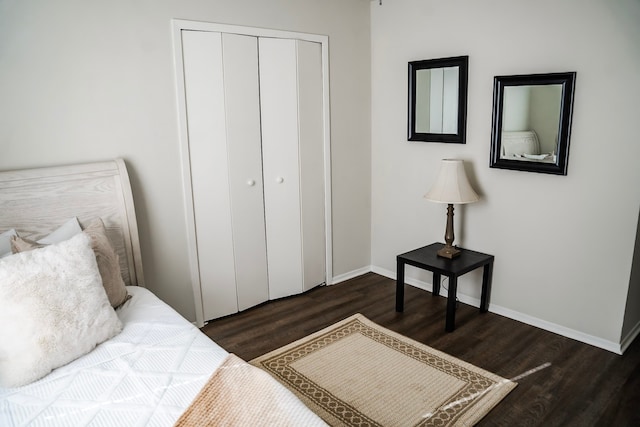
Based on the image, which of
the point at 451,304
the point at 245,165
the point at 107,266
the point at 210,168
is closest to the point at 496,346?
the point at 451,304

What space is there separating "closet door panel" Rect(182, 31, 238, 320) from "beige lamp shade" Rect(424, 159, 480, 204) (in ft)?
5.03

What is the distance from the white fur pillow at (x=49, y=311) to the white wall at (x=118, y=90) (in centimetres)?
82

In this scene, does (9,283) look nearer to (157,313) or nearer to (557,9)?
(157,313)

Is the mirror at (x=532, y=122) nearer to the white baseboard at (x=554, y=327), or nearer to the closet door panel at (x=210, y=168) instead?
the white baseboard at (x=554, y=327)

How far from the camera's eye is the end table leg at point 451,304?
305 cm

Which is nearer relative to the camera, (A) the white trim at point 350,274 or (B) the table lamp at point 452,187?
(B) the table lamp at point 452,187

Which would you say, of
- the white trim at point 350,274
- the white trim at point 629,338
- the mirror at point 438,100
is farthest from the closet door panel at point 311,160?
the white trim at point 629,338

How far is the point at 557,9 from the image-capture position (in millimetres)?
2797

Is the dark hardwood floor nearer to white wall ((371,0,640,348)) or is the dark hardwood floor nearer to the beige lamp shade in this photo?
white wall ((371,0,640,348))

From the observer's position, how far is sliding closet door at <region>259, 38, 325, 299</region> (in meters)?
3.38

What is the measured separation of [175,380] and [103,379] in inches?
11.3

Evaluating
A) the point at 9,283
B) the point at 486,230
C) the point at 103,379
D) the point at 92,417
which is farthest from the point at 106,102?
the point at 486,230

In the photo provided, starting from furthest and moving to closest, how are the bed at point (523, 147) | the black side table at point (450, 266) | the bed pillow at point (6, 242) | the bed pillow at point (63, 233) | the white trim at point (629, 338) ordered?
the black side table at point (450, 266), the bed at point (523, 147), the white trim at point (629, 338), the bed pillow at point (63, 233), the bed pillow at point (6, 242)

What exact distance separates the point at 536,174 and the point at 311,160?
1.67 meters
